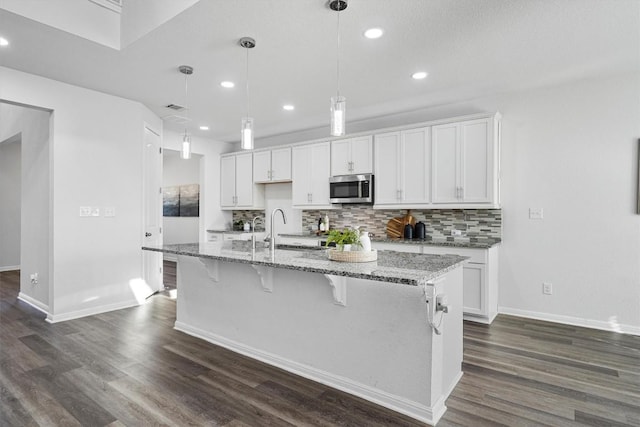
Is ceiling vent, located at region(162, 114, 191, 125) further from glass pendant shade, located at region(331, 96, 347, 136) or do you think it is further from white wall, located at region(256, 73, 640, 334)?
white wall, located at region(256, 73, 640, 334)

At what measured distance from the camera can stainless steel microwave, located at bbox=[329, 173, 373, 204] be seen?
473 centimetres

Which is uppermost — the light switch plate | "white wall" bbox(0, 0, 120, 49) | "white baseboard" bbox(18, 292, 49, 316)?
"white wall" bbox(0, 0, 120, 49)

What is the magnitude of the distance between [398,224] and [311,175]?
151 cm

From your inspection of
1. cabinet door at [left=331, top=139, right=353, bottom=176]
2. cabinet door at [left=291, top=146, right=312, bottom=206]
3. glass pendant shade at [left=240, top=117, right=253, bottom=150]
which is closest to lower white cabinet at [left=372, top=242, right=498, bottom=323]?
cabinet door at [left=331, top=139, right=353, bottom=176]

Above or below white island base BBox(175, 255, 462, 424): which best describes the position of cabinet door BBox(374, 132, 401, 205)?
above

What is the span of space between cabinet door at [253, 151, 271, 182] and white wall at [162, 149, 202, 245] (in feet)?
7.63

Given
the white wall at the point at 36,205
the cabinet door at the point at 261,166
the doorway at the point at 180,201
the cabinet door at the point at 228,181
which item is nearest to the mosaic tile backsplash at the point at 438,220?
the cabinet door at the point at 261,166

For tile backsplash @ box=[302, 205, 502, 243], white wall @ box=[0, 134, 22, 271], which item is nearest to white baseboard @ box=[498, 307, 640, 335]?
tile backsplash @ box=[302, 205, 502, 243]

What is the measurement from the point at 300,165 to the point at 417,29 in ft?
10.2

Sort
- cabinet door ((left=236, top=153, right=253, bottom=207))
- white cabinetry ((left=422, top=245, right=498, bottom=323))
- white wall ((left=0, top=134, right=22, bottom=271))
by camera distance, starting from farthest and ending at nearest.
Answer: white wall ((left=0, top=134, right=22, bottom=271))
cabinet door ((left=236, top=153, right=253, bottom=207))
white cabinetry ((left=422, top=245, right=498, bottom=323))

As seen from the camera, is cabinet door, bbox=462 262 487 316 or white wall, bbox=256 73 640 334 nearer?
white wall, bbox=256 73 640 334

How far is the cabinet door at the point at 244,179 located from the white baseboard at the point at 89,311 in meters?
2.51

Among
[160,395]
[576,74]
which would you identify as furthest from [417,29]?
[160,395]

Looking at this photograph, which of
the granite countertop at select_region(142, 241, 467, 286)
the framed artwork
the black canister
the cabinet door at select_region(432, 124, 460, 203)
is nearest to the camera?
the granite countertop at select_region(142, 241, 467, 286)
